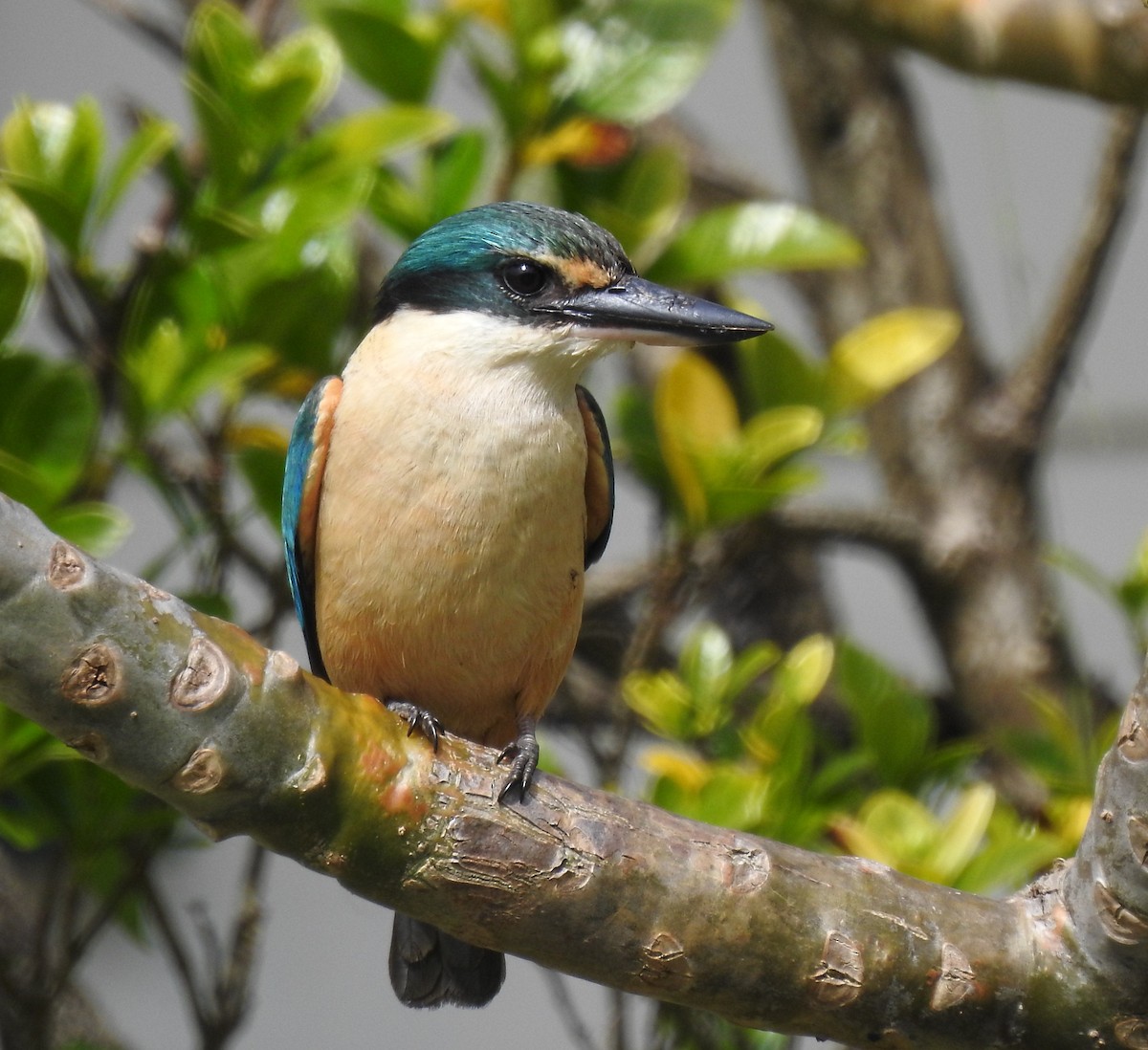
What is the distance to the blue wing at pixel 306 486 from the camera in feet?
8.66

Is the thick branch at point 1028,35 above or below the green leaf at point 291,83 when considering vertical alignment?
above

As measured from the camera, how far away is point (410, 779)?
1.93m

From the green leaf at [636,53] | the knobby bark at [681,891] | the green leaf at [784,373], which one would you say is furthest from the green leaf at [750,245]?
the knobby bark at [681,891]

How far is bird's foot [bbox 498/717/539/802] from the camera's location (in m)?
2.02

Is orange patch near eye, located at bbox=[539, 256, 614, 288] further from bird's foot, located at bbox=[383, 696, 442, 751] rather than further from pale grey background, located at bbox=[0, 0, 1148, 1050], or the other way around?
pale grey background, located at bbox=[0, 0, 1148, 1050]

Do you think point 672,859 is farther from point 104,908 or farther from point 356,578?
point 104,908

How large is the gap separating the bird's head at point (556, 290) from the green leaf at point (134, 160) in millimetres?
606

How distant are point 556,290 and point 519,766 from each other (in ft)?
3.00

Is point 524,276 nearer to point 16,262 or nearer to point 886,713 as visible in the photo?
point 16,262

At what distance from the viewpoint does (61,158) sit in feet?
9.52

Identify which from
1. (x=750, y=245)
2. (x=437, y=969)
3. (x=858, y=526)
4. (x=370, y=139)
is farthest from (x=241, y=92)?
(x=858, y=526)

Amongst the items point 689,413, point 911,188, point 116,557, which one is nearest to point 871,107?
point 911,188

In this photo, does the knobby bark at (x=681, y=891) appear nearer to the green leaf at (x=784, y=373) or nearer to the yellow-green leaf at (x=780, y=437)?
the yellow-green leaf at (x=780, y=437)

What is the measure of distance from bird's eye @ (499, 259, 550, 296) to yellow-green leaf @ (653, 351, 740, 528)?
0.61m
